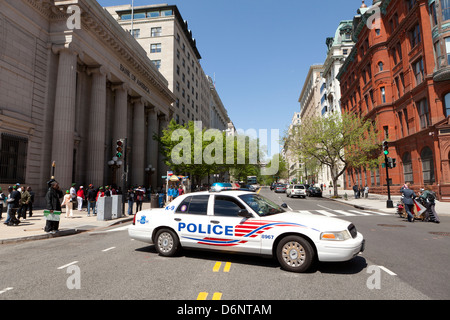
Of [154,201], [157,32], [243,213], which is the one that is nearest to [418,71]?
[154,201]

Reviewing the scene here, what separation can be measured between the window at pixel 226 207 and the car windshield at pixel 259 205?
0.77 ft

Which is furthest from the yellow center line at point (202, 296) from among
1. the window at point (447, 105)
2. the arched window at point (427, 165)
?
the window at point (447, 105)

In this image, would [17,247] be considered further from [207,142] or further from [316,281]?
[207,142]

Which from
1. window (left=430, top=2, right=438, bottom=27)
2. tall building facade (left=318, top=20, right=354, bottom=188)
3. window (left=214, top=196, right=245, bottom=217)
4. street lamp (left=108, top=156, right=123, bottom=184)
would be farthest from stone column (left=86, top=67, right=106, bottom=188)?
tall building facade (left=318, top=20, right=354, bottom=188)

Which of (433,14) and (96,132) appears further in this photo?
(433,14)

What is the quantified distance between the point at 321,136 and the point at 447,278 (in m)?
28.4

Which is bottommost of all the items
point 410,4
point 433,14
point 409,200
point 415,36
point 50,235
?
point 50,235

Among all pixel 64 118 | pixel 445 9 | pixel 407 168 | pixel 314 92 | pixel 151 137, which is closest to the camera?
pixel 64 118

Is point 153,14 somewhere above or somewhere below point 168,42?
above

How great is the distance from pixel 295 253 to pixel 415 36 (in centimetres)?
3347

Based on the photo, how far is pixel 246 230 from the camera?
5906mm

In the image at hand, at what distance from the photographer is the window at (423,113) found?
27491mm

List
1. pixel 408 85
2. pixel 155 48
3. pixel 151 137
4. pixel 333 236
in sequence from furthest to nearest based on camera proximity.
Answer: pixel 155 48
pixel 151 137
pixel 408 85
pixel 333 236

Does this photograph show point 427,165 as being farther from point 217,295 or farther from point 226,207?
point 217,295
